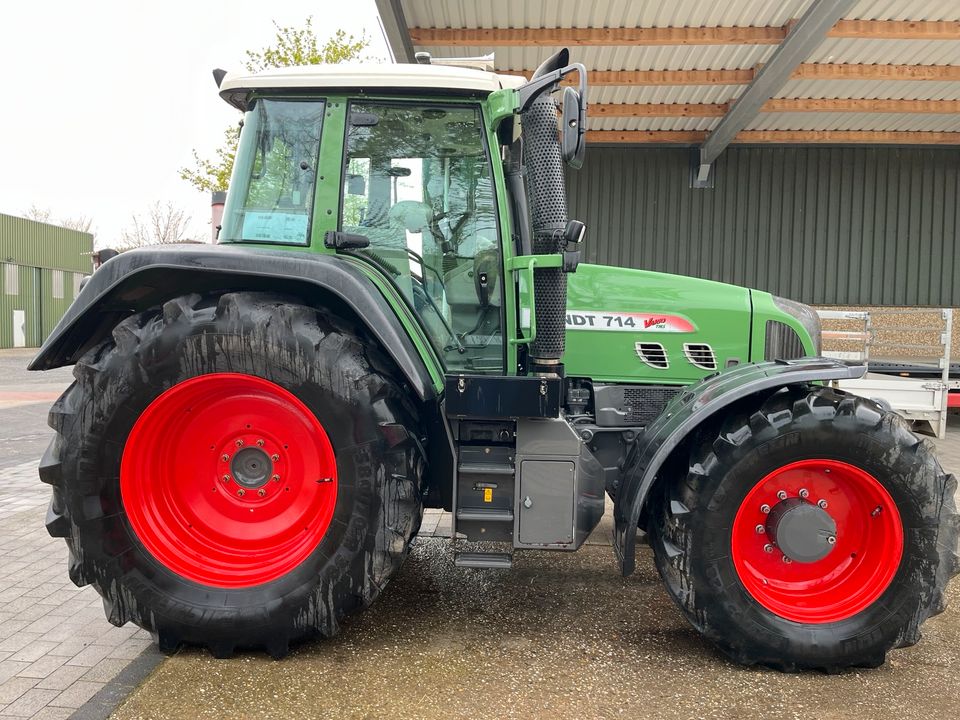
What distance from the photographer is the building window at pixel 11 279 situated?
26750 millimetres

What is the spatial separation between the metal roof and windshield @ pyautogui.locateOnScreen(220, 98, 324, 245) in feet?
16.5

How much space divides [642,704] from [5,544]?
3884 mm

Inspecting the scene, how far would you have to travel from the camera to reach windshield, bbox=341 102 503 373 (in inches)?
120

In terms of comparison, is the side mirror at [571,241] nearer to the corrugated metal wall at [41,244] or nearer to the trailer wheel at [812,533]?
the trailer wheel at [812,533]

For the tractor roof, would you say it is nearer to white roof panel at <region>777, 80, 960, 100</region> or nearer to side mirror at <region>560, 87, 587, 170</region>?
side mirror at <region>560, 87, 587, 170</region>

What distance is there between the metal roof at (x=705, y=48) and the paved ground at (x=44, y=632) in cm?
590

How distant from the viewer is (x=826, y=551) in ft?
9.20

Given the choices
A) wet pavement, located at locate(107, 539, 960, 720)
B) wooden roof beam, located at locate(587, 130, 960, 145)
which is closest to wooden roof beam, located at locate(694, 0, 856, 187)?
wooden roof beam, located at locate(587, 130, 960, 145)

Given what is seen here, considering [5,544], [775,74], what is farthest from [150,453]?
[775,74]

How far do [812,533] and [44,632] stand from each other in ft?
10.8

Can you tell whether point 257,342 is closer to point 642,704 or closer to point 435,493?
point 435,493

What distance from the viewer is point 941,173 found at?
1151cm

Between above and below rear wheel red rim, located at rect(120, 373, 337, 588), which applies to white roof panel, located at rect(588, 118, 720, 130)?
above

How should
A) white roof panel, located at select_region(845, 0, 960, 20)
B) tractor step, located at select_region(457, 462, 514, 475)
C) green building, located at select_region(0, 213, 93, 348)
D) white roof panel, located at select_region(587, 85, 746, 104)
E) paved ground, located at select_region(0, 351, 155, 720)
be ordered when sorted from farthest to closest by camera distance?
green building, located at select_region(0, 213, 93, 348) < white roof panel, located at select_region(587, 85, 746, 104) < white roof panel, located at select_region(845, 0, 960, 20) < tractor step, located at select_region(457, 462, 514, 475) < paved ground, located at select_region(0, 351, 155, 720)
